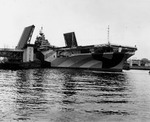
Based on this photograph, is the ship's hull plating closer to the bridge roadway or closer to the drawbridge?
the drawbridge

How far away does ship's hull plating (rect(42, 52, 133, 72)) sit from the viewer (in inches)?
3091

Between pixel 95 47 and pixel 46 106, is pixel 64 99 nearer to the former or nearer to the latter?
pixel 46 106

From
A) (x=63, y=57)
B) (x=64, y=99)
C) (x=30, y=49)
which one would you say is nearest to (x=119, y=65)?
(x=63, y=57)

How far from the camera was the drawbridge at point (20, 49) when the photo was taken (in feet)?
344

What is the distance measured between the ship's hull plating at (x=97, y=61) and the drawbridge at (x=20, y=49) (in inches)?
762

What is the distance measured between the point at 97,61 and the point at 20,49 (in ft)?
144

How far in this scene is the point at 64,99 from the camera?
16.5 m

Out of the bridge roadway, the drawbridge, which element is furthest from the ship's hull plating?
the bridge roadway

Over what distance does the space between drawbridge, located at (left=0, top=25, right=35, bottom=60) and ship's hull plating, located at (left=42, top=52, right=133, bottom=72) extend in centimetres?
1937

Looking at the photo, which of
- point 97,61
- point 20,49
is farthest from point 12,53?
point 97,61

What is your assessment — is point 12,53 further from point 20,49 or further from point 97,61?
point 97,61

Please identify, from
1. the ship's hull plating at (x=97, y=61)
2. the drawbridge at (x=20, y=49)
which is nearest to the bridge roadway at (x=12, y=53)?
the drawbridge at (x=20, y=49)

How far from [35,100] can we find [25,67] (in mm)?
64501

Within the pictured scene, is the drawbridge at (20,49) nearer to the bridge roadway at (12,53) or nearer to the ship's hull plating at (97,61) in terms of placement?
the bridge roadway at (12,53)
